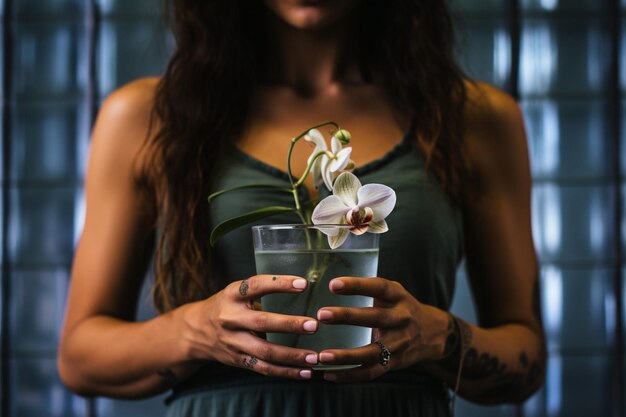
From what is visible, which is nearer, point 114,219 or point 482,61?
point 114,219

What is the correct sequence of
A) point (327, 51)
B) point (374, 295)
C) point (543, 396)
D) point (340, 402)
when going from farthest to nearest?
point (543, 396), point (327, 51), point (340, 402), point (374, 295)

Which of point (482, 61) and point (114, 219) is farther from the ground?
point (482, 61)

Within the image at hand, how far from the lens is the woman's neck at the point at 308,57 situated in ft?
4.17

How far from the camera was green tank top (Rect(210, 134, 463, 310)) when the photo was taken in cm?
112

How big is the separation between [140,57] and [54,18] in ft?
1.44

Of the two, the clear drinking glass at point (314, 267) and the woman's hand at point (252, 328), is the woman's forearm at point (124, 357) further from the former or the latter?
the clear drinking glass at point (314, 267)

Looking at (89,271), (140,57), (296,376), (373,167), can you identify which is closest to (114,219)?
(89,271)

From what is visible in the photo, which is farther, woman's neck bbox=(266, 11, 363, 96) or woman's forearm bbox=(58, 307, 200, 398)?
woman's neck bbox=(266, 11, 363, 96)

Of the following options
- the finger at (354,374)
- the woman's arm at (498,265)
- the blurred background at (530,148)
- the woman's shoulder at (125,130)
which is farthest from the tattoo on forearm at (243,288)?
the blurred background at (530,148)

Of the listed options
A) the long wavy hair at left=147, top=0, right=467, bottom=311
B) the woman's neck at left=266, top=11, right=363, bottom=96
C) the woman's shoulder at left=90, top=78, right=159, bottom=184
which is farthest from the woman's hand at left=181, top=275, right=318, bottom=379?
the woman's neck at left=266, top=11, right=363, bottom=96

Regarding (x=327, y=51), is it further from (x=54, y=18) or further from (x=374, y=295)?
(x=54, y=18)

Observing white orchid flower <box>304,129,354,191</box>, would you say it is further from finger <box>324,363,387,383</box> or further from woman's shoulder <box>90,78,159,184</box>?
woman's shoulder <box>90,78,159,184</box>

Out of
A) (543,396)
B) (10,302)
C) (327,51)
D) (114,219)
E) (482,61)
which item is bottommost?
(543,396)

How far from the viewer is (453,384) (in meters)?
1.14
